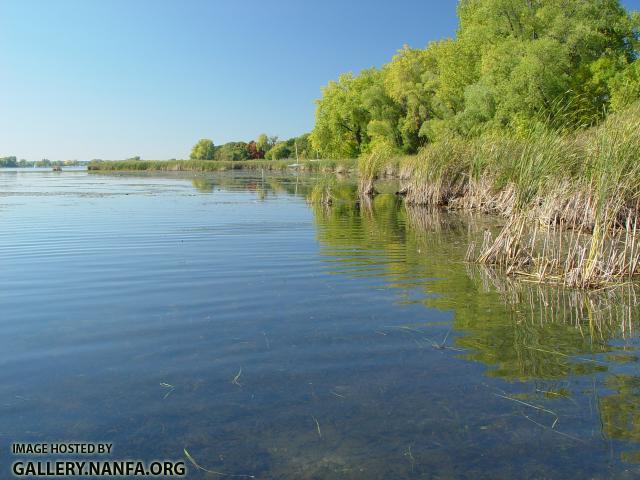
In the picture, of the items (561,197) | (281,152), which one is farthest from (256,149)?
(561,197)

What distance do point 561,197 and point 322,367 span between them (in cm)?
944

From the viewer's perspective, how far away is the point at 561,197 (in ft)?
41.0

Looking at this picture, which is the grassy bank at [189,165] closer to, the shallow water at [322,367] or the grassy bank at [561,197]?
the grassy bank at [561,197]

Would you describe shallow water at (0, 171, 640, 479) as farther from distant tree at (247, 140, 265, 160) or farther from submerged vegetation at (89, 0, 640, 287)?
→ distant tree at (247, 140, 265, 160)

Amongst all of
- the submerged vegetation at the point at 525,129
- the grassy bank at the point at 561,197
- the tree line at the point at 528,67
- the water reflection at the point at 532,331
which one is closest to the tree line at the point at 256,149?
the submerged vegetation at the point at 525,129

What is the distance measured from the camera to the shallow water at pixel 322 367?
12.5 feet

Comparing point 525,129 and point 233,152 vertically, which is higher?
point 233,152

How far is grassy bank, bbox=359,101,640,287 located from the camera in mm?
8695

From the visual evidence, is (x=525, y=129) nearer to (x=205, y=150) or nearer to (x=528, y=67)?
(x=528, y=67)

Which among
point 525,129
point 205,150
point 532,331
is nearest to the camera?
point 532,331

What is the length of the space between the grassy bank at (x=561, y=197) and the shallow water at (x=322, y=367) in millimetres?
724

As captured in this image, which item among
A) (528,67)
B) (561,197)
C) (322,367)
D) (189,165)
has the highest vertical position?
(528,67)

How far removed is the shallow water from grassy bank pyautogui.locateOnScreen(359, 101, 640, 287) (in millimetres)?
724

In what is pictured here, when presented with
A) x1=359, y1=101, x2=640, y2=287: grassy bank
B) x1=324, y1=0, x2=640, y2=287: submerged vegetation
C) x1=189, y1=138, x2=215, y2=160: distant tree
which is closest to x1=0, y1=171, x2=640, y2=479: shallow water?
x1=359, y1=101, x2=640, y2=287: grassy bank
